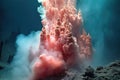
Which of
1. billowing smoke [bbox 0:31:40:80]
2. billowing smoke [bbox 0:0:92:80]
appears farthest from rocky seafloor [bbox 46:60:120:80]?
billowing smoke [bbox 0:31:40:80]

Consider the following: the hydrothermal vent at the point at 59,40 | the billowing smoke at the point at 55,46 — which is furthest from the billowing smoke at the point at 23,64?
the hydrothermal vent at the point at 59,40

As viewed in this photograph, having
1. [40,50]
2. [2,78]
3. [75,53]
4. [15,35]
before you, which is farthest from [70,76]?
[15,35]

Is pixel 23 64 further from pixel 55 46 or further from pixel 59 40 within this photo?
pixel 59 40

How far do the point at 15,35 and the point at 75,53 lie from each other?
16.2 metres

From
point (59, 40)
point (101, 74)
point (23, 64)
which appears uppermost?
point (59, 40)

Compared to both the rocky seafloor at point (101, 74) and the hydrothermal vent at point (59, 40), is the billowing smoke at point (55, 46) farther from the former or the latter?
the rocky seafloor at point (101, 74)

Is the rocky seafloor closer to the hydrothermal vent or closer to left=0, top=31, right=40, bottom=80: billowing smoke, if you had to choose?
the hydrothermal vent

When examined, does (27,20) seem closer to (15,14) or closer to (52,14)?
(15,14)

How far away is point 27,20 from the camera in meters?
38.6

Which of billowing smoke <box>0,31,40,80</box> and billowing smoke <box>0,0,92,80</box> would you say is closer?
billowing smoke <box>0,0,92,80</box>

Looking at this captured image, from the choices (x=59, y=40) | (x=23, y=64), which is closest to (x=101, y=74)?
(x=59, y=40)

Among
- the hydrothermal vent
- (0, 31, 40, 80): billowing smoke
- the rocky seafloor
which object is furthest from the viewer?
(0, 31, 40, 80): billowing smoke

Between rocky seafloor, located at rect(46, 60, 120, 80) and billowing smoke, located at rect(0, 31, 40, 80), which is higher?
billowing smoke, located at rect(0, 31, 40, 80)

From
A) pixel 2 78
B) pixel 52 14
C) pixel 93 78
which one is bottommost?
pixel 93 78
